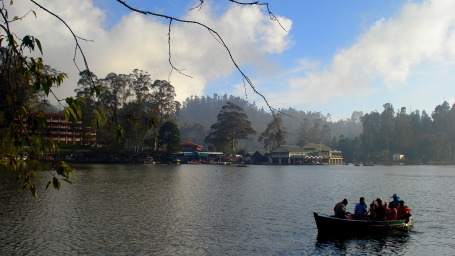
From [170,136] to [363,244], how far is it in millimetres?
82257

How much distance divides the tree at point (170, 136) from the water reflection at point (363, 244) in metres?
79.5

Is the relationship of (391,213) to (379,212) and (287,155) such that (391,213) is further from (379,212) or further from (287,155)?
(287,155)

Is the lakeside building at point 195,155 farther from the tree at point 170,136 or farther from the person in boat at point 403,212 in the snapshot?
the person in boat at point 403,212

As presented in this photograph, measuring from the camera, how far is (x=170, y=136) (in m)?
95.8

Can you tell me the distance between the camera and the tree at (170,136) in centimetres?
9453

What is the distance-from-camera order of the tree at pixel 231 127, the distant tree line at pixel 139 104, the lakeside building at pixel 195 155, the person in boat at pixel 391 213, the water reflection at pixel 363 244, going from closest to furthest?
1. the water reflection at pixel 363 244
2. the person in boat at pixel 391 213
3. the distant tree line at pixel 139 104
4. the tree at pixel 231 127
5. the lakeside building at pixel 195 155

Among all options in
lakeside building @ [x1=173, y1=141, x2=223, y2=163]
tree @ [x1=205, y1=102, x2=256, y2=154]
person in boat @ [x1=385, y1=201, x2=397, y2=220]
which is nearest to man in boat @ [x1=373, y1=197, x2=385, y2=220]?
person in boat @ [x1=385, y1=201, x2=397, y2=220]

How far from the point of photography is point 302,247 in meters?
15.6

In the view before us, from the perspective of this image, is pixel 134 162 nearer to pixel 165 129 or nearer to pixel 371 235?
pixel 165 129

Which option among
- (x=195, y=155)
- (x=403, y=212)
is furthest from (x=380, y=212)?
(x=195, y=155)

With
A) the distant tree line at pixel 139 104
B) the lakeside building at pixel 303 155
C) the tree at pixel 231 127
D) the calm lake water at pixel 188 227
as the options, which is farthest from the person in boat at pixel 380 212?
the lakeside building at pixel 303 155

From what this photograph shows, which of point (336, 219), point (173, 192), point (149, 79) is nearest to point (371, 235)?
point (336, 219)

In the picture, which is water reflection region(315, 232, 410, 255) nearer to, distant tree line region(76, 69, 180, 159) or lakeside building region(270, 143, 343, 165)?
distant tree line region(76, 69, 180, 159)

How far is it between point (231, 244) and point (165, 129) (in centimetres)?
8080
